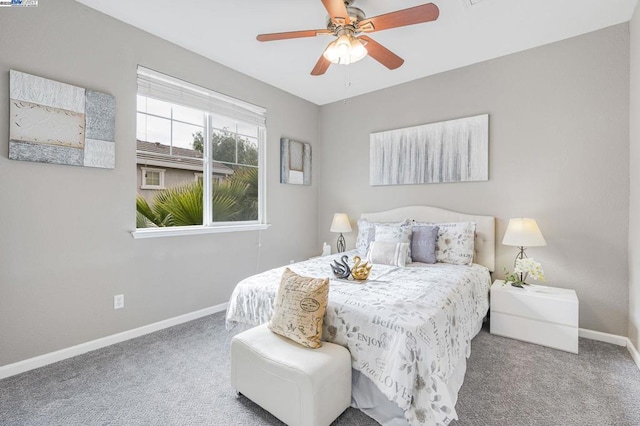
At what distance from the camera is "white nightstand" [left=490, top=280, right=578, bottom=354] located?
240cm

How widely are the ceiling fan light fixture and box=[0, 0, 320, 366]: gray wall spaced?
169 centimetres

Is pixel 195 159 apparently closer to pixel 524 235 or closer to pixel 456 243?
pixel 456 243

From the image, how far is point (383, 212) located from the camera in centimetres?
388

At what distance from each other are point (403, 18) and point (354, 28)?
0.35 m

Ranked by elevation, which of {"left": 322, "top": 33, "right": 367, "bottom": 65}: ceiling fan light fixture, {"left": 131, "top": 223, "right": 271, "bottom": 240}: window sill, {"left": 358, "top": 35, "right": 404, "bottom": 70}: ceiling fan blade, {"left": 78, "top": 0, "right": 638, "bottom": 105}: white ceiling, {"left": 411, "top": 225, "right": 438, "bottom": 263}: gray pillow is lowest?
{"left": 411, "top": 225, "right": 438, "bottom": 263}: gray pillow

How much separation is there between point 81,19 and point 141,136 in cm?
96

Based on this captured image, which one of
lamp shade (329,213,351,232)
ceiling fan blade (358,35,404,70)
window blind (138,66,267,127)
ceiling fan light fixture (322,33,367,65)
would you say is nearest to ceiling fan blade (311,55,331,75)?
ceiling fan light fixture (322,33,367,65)

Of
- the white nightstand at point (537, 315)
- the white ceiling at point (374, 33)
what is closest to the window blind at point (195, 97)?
the white ceiling at point (374, 33)

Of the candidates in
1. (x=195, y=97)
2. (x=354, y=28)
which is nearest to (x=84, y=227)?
(x=195, y=97)

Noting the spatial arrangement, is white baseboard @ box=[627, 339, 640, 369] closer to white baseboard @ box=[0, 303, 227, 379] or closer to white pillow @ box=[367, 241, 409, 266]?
white pillow @ box=[367, 241, 409, 266]

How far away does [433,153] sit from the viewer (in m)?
3.54

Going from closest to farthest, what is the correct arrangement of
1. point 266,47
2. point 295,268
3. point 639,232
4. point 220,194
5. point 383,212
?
point 639,232 → point 295,268 → point 266,47 → point 220,194 → point 383,212

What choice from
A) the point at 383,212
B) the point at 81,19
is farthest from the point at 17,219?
the point at 383,212

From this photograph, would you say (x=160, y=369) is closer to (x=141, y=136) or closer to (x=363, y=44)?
(x=141, y=136)
